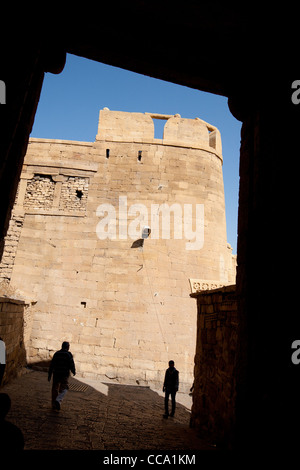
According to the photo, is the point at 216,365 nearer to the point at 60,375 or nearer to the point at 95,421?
the point at 95,421

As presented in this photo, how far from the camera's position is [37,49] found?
2.84 metres

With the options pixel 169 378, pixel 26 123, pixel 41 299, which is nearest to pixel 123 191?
pixel 41 299

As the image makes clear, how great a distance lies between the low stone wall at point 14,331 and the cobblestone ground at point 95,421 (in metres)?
0.39

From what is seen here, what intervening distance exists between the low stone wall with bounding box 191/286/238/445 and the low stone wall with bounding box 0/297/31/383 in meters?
4.01

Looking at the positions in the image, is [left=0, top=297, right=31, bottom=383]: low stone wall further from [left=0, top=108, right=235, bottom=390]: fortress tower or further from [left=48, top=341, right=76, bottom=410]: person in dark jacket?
[left=48, top=341, right=76, bottom=410]: person in dark jacket

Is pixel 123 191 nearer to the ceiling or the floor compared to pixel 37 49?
nearer to the ceiling

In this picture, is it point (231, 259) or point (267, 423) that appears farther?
point (231, 259)

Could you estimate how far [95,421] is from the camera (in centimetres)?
549

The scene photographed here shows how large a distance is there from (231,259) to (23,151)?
39.1 ft

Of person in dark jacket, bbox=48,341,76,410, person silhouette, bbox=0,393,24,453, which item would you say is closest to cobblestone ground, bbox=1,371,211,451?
person in dark jacket, bbox=48,341,76,410

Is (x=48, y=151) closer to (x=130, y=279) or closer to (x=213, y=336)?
(x=130, y=279)

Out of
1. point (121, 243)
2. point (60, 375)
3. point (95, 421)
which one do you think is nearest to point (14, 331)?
point (60, 375)

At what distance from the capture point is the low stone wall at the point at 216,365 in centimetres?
456
